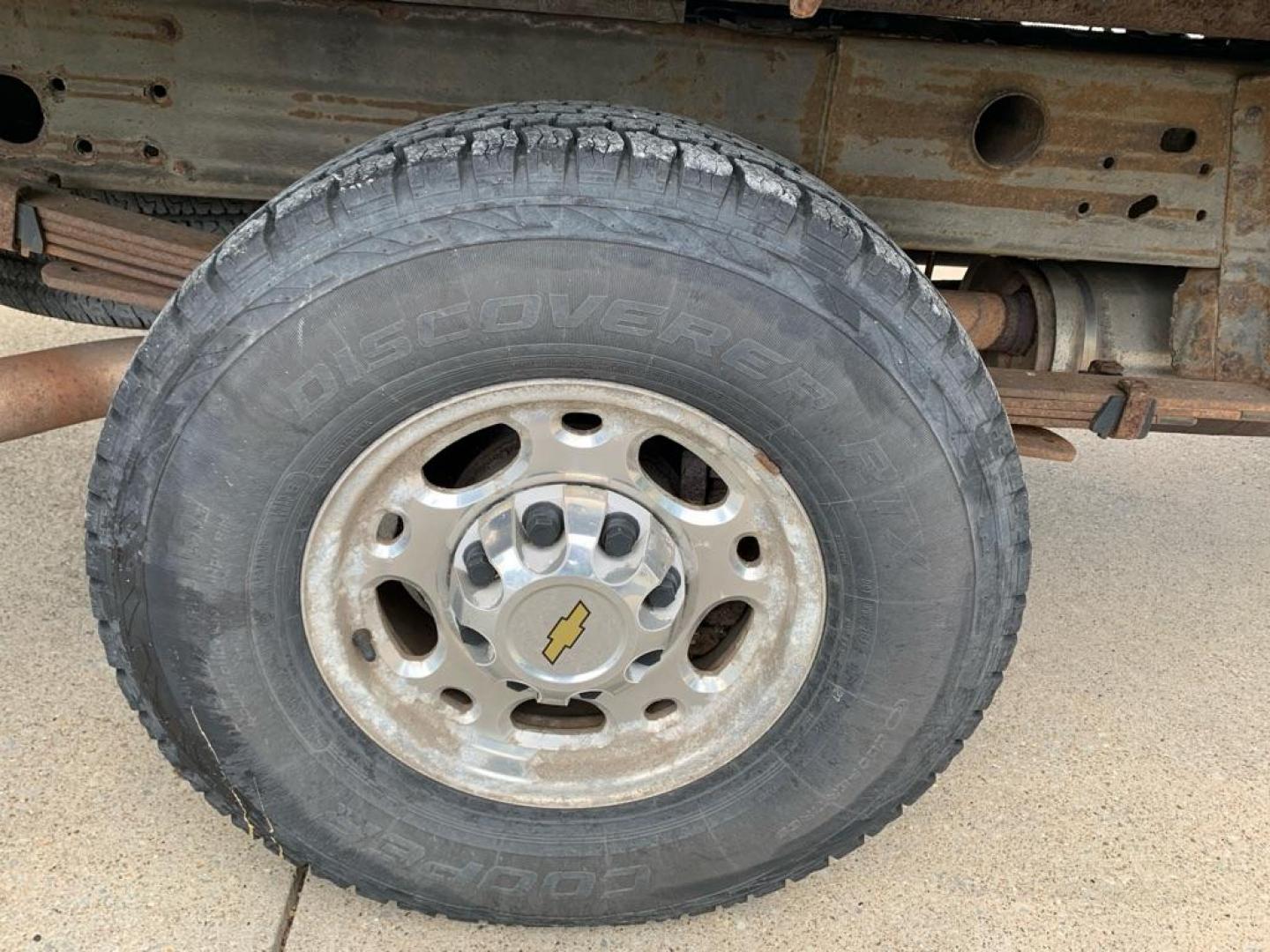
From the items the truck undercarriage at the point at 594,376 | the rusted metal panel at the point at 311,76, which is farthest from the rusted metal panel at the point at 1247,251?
the rusted metal panel at the point at 311,76

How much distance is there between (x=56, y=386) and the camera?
2.24 m

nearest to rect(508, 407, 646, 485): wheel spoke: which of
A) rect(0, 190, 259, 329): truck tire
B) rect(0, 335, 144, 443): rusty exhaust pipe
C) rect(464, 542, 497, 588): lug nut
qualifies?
rect(464, 542, 497, 588): lug nut

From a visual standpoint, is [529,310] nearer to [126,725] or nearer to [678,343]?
[678,343]

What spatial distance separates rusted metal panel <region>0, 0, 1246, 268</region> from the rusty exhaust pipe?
379 millimetres

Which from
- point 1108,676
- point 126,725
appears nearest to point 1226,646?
point 1108,676

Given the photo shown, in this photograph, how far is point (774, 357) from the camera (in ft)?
5.21

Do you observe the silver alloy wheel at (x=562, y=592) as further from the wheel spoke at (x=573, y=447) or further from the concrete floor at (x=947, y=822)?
the concrete floor at (x=947, y=822)

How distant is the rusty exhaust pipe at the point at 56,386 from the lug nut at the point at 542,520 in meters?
1.10

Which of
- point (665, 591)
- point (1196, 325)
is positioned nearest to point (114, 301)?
point (665, 591)

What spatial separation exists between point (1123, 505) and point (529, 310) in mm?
3102

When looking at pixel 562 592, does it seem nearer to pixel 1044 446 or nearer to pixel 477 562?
pixel 477 562

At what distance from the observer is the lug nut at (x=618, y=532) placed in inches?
68.7

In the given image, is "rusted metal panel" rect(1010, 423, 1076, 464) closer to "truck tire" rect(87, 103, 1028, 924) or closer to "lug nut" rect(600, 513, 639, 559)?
"truck tire" rect(87, 103, 1028, 924)

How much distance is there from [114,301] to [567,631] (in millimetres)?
1666
